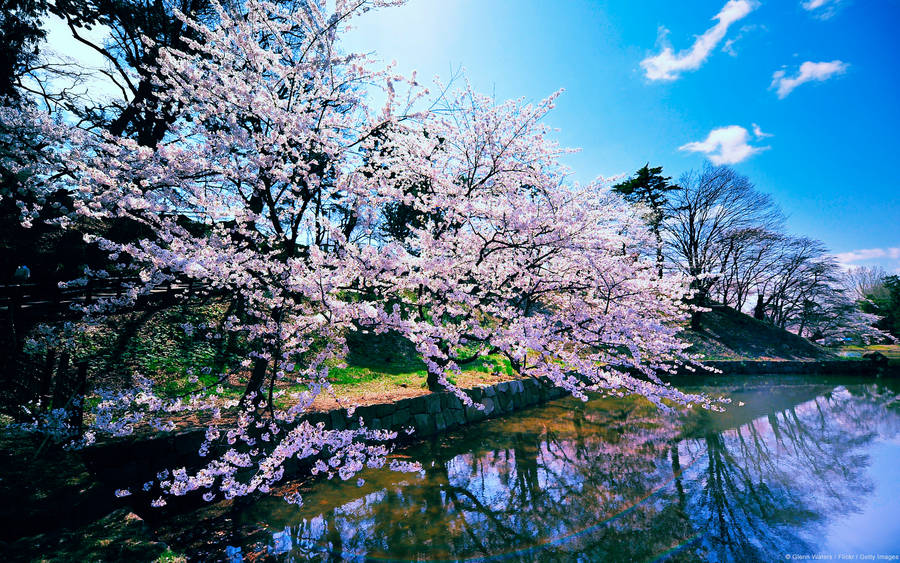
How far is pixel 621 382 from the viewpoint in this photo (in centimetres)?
606

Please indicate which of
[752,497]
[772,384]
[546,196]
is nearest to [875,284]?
[772,384]

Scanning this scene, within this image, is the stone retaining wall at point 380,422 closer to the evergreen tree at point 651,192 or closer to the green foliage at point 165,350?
the green foliage at point 165,350

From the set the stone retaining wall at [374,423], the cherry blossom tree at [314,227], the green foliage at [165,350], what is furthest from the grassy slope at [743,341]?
Answer: the green foliage at [165,350]

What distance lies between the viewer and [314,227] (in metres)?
5.36

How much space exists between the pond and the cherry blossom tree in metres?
0.64

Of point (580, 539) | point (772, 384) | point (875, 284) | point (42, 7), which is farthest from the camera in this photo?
point (875, 284)

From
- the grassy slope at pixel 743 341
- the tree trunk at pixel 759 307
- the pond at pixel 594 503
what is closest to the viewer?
the pond at pixel 594 503

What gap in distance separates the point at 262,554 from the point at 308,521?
2.47 ft

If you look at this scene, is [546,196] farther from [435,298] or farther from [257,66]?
[257,66]

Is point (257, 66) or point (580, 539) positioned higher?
point (257, 66)

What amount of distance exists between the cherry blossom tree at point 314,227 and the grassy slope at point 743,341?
52.5 feet

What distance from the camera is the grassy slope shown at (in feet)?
63.7

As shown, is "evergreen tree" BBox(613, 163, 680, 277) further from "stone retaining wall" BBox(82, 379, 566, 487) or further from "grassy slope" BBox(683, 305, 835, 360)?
"stone retaining wall" BBox(82, 379, 566, 487)

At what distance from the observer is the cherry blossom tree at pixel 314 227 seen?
14.8ft
